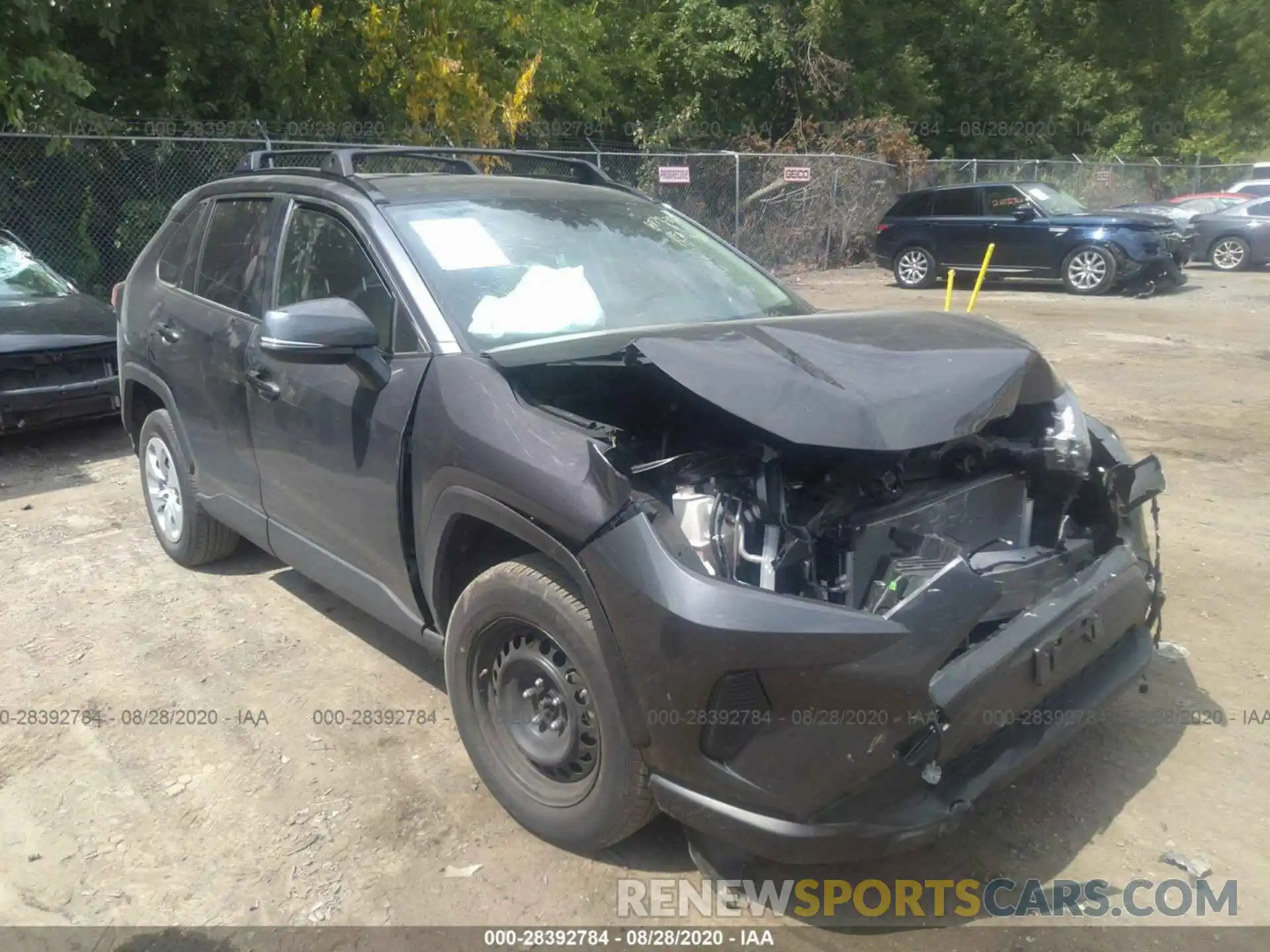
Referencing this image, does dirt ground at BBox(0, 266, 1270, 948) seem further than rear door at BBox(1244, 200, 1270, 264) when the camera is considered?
No

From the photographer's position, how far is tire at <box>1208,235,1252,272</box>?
18.8 metres

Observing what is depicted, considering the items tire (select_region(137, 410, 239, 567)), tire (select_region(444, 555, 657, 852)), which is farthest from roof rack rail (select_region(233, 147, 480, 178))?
tire (select_region(444, 555, 657, 852))

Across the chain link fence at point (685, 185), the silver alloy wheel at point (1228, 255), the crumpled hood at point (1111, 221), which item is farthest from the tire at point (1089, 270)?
the chain link fence at point (685, 185)

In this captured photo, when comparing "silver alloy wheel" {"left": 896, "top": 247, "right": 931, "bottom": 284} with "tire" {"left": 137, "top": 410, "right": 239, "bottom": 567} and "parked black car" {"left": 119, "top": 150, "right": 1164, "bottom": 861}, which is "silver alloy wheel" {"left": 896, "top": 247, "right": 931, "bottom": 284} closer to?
"parked black car" {"left": 119, "top": 150, "right": 1164, "bottom": 861}

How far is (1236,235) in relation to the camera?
18750 mm

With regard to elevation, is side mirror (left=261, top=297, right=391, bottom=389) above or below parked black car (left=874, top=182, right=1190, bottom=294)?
above

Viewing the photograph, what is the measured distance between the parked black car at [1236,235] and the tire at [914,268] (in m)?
5.70

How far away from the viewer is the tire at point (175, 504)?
15.8 ft

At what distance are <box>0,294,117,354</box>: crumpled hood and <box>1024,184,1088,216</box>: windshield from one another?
1367 cm

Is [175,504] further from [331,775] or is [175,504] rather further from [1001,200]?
[1001,200]

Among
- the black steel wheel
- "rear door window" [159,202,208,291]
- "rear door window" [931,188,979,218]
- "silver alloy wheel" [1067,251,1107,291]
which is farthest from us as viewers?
"rear door window" [931,188,979,218]

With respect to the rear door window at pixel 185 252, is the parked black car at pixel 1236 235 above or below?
below

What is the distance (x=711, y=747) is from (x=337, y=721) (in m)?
1.82

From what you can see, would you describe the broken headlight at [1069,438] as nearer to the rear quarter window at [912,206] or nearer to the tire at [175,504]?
the tire at [175,504]
